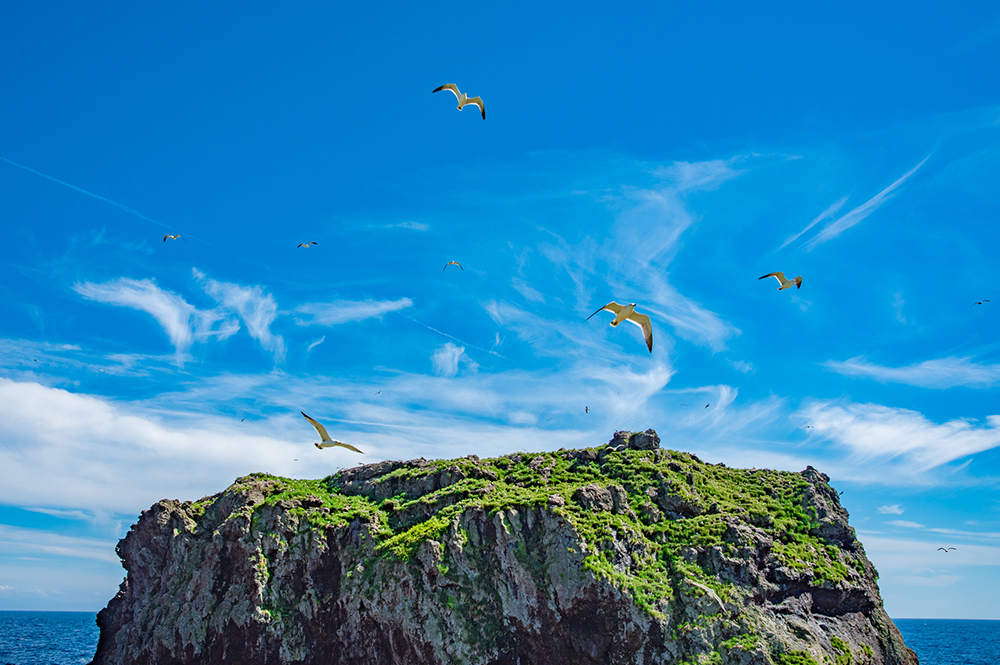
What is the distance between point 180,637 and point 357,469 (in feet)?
45.8

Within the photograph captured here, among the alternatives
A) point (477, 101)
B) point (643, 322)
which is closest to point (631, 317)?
point (643, 322)

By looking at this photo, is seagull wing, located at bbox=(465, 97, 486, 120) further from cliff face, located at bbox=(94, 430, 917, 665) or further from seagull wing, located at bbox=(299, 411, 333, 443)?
cliff face, located at bbox=(94, 430, 917, 665)

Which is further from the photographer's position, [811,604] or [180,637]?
[180,637]

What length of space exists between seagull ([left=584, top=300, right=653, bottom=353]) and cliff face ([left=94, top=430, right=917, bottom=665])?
14.7 meters

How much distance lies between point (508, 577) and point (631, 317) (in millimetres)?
17016

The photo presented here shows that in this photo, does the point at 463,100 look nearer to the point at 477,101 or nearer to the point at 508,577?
the point at 477,101

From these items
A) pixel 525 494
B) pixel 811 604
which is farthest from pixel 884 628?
pixel 525 494

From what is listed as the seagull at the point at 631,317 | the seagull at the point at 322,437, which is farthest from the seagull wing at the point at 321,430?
the seagull at the point at 631,317

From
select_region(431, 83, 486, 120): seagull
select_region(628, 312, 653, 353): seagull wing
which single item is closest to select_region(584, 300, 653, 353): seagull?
select_region(628, 312, 653, 353): seagull wing

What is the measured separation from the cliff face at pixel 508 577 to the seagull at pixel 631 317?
14.7m

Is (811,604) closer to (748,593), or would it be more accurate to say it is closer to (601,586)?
(748,593)

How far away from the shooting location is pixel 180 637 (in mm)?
30875

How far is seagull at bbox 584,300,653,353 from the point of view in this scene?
17.1 metres

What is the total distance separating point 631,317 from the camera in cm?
1741
